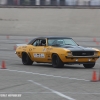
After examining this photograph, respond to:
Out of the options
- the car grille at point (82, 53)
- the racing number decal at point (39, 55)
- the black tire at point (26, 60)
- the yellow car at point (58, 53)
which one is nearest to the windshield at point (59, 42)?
the yellow car at point (58, 53)

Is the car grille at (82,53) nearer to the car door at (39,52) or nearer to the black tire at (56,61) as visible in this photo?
the black tire at (56,61)

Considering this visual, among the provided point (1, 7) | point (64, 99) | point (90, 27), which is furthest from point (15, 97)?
point (1, 7)

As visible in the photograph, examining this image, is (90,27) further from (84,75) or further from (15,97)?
(15,97)

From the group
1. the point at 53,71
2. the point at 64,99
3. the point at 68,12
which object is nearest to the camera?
the point at 64,99

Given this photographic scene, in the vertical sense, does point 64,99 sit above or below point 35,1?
below

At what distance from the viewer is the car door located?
19.4 metres

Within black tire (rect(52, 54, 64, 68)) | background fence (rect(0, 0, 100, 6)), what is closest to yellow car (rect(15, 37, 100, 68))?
black tire (rect(52, 54, 64, 68))

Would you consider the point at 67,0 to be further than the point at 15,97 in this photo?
Yes

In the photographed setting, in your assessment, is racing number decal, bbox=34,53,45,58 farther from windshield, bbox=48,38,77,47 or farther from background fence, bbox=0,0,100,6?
background fence, bbox=0,0,100,6

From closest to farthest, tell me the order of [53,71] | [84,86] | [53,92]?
[53,92] → [84,86] → [53,71]

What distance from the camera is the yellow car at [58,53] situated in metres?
18.3

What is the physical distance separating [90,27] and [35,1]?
11.8m

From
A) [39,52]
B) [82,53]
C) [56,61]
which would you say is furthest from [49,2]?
[82,53]

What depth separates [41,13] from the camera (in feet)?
225
